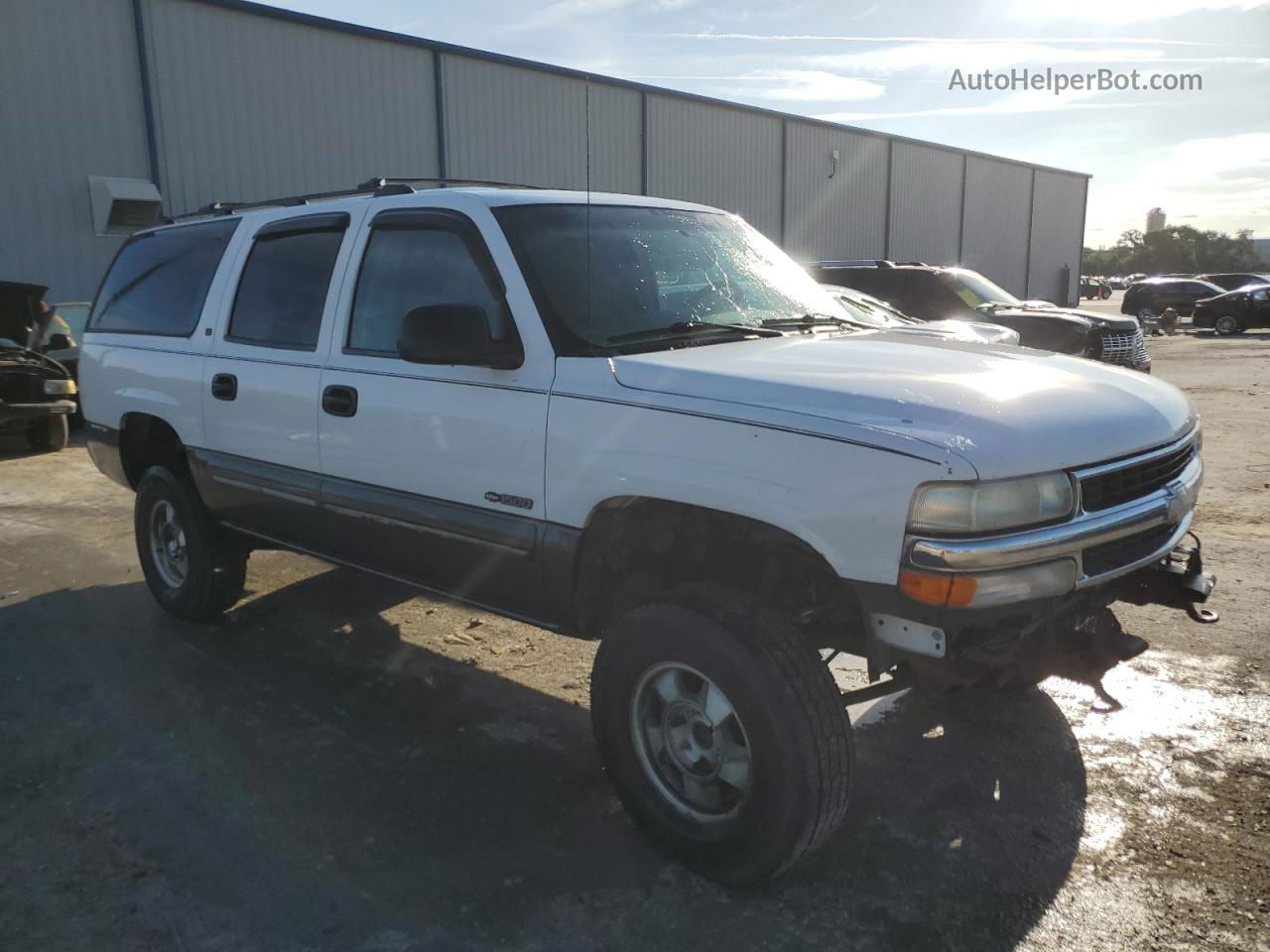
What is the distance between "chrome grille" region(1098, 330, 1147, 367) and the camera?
1238 cm

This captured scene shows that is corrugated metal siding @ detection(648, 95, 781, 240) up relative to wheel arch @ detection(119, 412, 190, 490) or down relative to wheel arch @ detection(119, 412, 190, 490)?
up

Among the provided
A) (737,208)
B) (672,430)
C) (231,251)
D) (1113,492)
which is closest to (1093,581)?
(1113,492)

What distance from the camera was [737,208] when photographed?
78.1 ft

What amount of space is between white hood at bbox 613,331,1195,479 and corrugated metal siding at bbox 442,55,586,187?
15.5m

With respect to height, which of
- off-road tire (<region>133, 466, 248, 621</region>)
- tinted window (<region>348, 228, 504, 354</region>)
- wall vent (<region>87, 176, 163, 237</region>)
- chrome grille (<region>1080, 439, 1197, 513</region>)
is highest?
wall vent (<region>87, 176, 163, 237</region>)

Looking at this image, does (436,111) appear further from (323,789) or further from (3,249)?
(323,789)

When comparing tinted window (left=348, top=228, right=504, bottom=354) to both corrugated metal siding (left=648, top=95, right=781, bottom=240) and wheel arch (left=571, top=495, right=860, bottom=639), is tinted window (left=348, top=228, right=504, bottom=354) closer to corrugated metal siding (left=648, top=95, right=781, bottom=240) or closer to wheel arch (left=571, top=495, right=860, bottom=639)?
wheel arch (left=571, top=495, right=860, bottom=639)

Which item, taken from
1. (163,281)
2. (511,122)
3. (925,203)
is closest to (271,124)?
(511,122)

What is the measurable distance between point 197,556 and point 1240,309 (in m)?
31.4

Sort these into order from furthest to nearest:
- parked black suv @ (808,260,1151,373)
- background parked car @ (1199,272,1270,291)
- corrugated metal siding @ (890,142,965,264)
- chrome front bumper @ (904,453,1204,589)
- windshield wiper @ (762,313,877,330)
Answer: background parked car @ (1199,272,1270,291), corrugated metal siding @ (890,142,965,264), parked black suv @ (808,260,1151,373), windshield wiper @ (762,313,877,330), chrome front bumper @ (904,453,1204,589)

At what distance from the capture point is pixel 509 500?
3.35m

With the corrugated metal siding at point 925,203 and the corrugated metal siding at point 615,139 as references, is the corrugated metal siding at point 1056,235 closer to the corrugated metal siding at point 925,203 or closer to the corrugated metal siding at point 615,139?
the corrugated metal siding at point 925,203

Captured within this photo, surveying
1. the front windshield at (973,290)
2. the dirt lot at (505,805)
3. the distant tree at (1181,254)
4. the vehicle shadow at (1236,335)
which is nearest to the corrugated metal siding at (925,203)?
the vehicle shadow at (1236,335)

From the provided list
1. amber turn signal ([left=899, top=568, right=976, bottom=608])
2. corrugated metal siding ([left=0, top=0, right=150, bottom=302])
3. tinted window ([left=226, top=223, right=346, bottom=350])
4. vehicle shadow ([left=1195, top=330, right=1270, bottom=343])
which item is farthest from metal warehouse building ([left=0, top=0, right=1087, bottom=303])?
vehicle shadow ([left=1195, top=330, right=1270, bottom=343])
